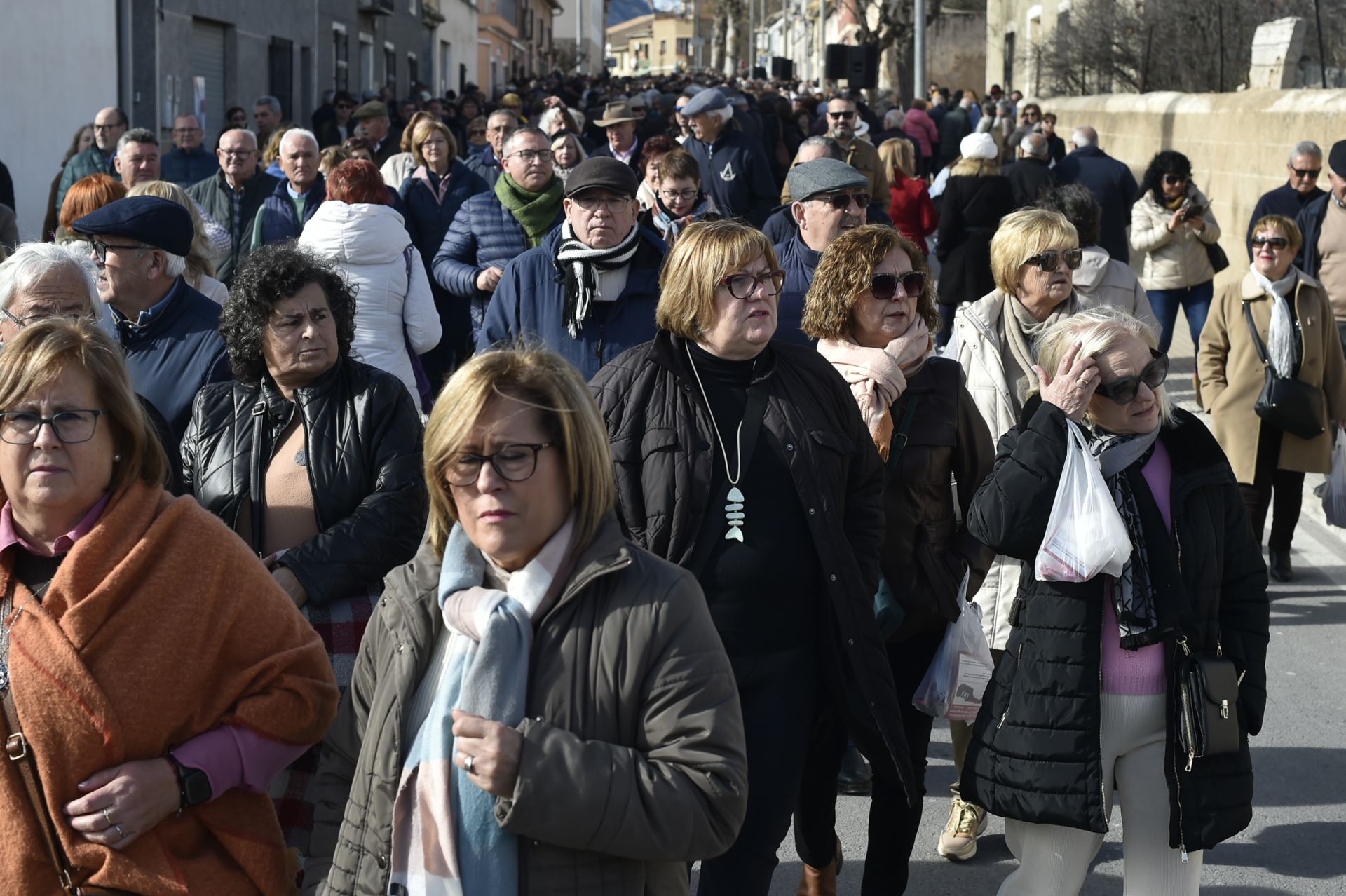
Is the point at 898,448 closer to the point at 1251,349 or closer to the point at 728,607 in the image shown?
the point at 728,607

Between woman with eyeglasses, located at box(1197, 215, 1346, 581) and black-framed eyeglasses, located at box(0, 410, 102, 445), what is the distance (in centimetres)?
567

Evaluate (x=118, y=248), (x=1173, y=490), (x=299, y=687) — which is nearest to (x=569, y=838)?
(x=299, y=687)

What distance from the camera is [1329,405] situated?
753 centimetres

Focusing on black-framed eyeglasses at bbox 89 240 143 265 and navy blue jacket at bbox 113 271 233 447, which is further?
black-framed eyeglasses at bbox 89 240 143 265

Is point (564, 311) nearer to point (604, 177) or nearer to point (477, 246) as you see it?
point (604, 177)

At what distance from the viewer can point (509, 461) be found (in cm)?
268

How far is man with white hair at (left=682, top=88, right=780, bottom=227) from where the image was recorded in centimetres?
1119

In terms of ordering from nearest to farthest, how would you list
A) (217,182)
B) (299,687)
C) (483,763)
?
1. (483,763)
2. (299,687)
3. (217,182)

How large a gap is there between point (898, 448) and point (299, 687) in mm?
1879

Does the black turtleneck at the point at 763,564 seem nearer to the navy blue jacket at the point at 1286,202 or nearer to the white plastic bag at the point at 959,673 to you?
the white plastic bag at the point at 959,673

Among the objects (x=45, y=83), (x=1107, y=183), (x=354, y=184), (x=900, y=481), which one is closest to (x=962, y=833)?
(x=900, y=481)

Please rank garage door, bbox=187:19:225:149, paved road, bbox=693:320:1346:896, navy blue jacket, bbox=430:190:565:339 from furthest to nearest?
1. garage door, bbox=187:19:225:149
2. navy blue jacket, bbox=430:190:565:339
3. paved road, bbox=693:320:1346:896

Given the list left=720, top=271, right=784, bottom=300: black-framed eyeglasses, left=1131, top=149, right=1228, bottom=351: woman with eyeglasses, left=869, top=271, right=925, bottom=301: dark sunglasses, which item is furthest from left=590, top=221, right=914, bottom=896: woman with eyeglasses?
left=1131, top=149, right=1228, bottom=351: woman with eyeglasses

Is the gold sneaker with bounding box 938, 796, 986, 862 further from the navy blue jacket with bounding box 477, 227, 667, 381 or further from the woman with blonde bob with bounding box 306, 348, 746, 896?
the woman with blonde bob with bounding box 306, 348, 746, 896
